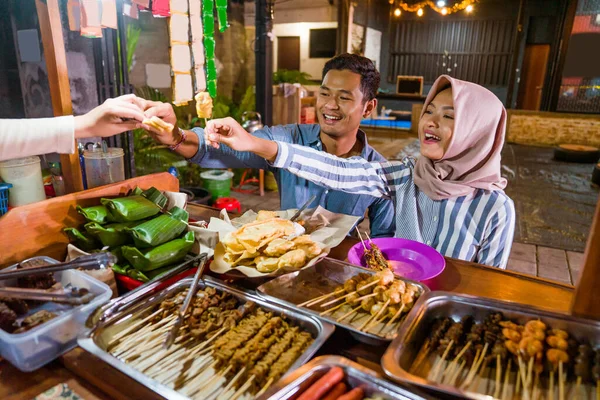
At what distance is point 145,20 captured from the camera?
9102 mm

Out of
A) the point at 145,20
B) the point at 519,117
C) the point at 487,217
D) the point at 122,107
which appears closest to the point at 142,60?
the point at 145,20

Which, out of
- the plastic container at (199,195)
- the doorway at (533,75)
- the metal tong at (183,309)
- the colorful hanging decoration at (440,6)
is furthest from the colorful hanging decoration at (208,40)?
the doorway at (533,75)

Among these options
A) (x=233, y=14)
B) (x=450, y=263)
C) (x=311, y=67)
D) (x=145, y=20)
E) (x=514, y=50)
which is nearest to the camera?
(x=450, y=263)

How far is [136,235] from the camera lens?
189 cm

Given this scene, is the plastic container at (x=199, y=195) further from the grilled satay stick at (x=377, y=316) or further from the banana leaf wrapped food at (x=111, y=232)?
the grilled satay stick at (x=377, y=316)

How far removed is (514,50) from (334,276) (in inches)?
702

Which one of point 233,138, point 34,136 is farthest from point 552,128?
point 34,136

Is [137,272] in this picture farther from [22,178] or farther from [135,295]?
[22,178]

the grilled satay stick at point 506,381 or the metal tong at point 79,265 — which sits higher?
the metal tong at point 79,265

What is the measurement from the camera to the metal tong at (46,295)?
1.46 metres

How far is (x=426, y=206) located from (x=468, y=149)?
18.8 inches

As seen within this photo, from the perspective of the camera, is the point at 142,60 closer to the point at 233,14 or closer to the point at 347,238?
the point at 233,14

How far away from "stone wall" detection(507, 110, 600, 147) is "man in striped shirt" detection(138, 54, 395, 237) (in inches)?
533

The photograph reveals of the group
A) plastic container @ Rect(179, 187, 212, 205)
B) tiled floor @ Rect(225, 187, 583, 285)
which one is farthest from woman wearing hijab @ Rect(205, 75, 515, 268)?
plastic container @ Rect(179, 187, 212, 205)
